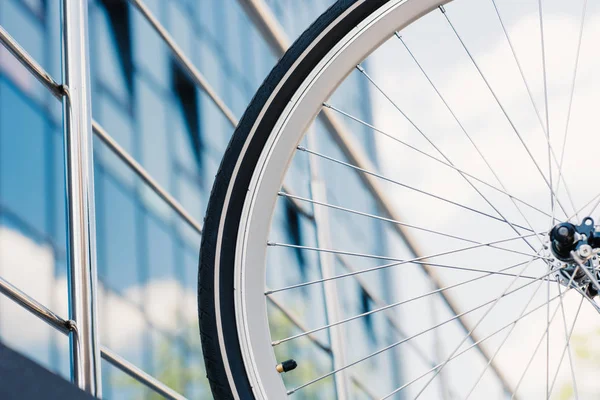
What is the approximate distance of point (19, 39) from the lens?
1.57m

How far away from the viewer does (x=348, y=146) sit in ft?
11.9

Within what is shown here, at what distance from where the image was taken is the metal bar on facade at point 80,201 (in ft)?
4.00

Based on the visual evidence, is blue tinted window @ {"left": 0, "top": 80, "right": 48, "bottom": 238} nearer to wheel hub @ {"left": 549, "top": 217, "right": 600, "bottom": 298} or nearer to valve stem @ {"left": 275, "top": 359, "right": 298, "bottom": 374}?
valve stem @ {"left": 275, "top": 359, "right": 298, "bottom": 374}

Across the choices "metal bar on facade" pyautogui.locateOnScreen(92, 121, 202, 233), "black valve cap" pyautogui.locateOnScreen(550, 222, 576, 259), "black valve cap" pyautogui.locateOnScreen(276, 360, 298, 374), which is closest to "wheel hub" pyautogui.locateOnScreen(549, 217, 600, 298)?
"black valve cap" pyautogui.locateOnScreen(550, 222, 576, 259)

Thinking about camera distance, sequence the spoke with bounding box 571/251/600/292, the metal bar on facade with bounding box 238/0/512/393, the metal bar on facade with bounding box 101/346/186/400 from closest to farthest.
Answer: the spoke with bounding box 571/251/600/292 < the metal bar on facade with bounding box 101/346/186/400 < the metal bar on facade with bounding box 238/0/512/393

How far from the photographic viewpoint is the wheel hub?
1.17m

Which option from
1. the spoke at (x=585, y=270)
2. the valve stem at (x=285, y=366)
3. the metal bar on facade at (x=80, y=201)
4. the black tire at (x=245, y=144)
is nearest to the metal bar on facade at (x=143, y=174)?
the metal bar on facade at (x=80, y=201)

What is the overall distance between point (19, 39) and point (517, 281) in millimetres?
1039

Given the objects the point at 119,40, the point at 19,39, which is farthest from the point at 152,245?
the point at 19,39

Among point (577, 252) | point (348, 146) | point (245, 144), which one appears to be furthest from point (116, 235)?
point (348, 146)

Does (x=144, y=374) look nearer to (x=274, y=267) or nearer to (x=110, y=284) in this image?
(x=110, y=284)

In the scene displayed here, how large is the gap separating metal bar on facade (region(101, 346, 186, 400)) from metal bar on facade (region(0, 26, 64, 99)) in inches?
22.1

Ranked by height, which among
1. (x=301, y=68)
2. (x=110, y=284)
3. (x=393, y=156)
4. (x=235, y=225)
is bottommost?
(x=235, y=225)

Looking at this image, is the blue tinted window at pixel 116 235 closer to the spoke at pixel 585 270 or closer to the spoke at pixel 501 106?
the spoke at pixel 501 106
